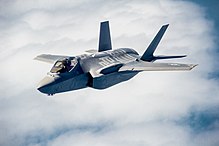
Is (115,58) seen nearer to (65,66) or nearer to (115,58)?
(115,58)

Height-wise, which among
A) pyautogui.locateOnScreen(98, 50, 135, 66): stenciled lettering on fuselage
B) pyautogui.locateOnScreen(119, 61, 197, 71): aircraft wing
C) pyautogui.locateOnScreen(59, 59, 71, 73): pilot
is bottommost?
pyautogui.locateOnScreen(119, 61, 197, 71): aircraft wing

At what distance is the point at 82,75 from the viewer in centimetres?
2292

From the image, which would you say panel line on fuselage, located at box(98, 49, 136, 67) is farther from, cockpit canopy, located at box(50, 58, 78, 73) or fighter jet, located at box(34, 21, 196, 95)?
cockpit canopy, located at box(50, 58, 78, 73)

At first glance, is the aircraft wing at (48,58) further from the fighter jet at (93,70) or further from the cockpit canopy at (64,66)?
the cockpit canopy at (64,66)

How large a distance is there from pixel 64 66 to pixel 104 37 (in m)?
9.92

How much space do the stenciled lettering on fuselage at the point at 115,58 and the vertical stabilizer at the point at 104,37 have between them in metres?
3.22

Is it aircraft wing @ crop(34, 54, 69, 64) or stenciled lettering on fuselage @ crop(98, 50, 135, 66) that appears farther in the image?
aircraft wing @ crop(34, 54, 69, 64)

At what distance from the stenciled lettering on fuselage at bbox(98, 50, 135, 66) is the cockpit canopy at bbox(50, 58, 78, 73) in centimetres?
278

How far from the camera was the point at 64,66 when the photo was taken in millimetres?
22422

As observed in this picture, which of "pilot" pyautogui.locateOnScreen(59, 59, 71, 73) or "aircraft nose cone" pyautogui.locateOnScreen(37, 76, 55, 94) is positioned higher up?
"pilot" pyautogui.locateOnScreen(59, 59, 71, 73)

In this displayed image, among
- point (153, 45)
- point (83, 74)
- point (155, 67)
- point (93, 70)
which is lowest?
point (155, 67)

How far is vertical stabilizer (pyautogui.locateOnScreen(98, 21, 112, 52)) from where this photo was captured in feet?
103

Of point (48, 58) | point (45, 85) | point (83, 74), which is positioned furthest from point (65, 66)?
point (48, 58)

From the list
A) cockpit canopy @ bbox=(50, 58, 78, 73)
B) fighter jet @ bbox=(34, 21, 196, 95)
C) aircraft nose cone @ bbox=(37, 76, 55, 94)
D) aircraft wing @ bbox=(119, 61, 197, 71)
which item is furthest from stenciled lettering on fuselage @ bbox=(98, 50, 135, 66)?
aircraft nose cone @ bbox=(37, 76, 55, 94)
